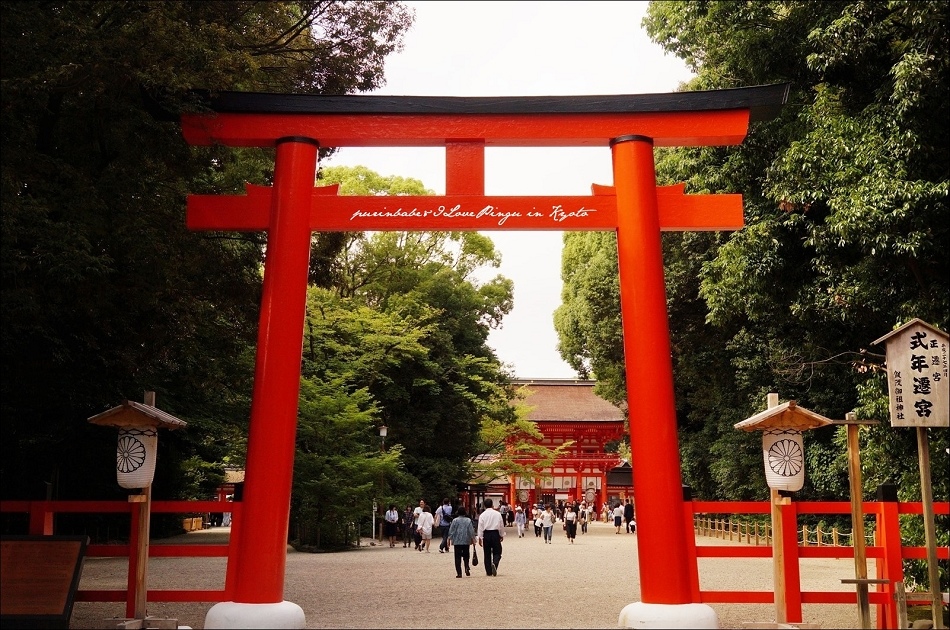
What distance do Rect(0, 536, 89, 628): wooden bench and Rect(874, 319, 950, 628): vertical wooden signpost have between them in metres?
7.75

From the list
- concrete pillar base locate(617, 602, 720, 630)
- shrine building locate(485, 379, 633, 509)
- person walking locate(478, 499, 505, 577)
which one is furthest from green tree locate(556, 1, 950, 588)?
shrine building locate(485, 379, 633, 509)

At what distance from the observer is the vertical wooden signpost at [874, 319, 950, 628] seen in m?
7.84

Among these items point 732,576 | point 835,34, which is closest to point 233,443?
point 732,576

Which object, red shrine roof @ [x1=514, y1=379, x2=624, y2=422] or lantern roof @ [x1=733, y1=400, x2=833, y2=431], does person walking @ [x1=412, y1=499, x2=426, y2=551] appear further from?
red shrine roof @ [x1=514, y1=379, x2=624, y2=422]

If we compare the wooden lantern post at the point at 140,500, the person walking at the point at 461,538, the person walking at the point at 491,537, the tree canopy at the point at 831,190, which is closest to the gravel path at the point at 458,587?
the person walking at the point at 491,537

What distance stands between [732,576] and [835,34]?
931 centimetres

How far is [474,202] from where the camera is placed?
9000 mm

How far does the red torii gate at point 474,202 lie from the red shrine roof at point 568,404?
3667cm

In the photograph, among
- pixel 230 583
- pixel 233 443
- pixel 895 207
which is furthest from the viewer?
pixel 233 443

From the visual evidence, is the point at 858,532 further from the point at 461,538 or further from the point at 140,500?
the point at 461,538

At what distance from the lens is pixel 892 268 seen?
1223 cm

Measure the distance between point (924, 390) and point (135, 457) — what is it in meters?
7.61

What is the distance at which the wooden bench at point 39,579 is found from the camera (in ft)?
24.9

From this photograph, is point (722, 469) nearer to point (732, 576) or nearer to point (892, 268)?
point (732, 576)
